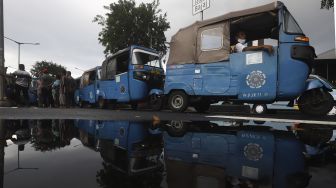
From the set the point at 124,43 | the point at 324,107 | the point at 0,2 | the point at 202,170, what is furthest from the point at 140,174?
the point at 124,43

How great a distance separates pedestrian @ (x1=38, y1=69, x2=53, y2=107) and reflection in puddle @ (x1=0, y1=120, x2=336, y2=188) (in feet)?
34.3

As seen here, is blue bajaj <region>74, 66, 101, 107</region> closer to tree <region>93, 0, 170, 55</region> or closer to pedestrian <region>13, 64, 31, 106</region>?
Result: pedestrian <region>13, 64, 31, 106</region>

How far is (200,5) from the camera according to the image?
14.5 metres

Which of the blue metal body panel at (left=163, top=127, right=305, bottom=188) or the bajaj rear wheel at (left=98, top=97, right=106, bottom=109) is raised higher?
the bajaj rear wheel at (left=98, top=97, right=106, bottom=109)

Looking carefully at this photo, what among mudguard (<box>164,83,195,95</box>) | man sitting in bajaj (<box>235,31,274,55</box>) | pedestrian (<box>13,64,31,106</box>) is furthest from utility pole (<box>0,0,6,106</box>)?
man sitting in bajaj (<box>235,31,274,55</box>)

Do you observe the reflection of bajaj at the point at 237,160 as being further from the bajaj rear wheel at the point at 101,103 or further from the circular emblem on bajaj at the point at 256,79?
the bajaj rear wheel at the point at 101,103

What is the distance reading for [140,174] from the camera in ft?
5.98

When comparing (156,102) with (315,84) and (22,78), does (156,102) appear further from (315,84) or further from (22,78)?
(22,78)

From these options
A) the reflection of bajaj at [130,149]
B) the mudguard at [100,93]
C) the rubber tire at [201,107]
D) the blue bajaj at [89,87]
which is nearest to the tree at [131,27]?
the blue bajaj at [89,87]

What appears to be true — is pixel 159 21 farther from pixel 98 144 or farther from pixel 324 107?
pixel 98 144

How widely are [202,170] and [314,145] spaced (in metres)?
1.58

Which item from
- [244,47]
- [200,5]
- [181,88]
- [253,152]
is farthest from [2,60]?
[253,152]

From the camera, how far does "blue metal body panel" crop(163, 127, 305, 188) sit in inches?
75.5

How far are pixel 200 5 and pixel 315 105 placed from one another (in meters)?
8.64
